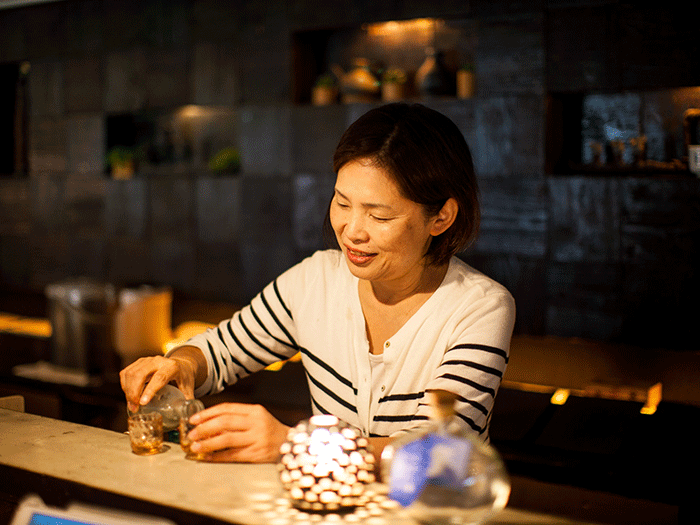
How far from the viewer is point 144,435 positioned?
122cm

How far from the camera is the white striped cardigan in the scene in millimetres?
1379

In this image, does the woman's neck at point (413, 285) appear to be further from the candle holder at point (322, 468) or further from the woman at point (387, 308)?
the candle holder at point (322, 468)

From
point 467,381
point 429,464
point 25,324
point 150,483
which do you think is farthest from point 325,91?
point 429,464

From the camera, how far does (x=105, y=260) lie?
536 centimetres

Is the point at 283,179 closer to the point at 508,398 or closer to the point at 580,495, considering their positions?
the point at 508,398

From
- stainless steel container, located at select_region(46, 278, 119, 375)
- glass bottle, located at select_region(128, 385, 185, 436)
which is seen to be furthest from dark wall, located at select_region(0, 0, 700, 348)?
glass bottle, located at select_region(128, 385, 185, 436)

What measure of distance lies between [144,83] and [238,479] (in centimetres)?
447

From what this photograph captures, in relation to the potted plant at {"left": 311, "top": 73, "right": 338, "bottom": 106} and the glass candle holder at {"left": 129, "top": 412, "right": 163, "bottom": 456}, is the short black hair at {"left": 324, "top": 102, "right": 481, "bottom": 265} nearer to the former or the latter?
the glass candle holder at {"left": 129, "top": 412, "right": 163, "bottom": 456}

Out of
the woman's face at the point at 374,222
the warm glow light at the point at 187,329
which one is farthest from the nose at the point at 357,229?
the warm glow light at the point at 187,329

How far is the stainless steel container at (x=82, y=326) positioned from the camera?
14.3 ft

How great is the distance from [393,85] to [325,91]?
1.41 ft

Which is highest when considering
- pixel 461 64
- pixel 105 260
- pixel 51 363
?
pixel 461 64

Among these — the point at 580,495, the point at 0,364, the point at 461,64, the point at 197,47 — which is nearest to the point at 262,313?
the point at 580,495

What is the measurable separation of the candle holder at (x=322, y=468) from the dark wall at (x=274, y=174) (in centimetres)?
294
